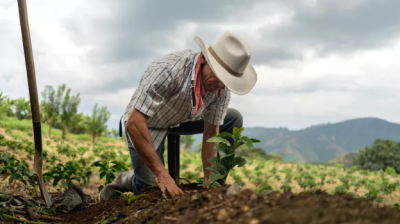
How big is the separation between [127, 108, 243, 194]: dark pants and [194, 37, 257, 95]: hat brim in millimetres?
1000

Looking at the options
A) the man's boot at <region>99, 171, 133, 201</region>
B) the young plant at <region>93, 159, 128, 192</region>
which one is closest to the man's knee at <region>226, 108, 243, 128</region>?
the man's boot at <region>99, 171, 133, 201</region>

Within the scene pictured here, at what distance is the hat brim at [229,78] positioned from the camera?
9.12 feet

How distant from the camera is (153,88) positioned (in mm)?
2973

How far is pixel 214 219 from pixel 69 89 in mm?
12893

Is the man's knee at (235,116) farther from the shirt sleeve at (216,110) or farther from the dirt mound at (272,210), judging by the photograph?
the dirt mound at (272,210)

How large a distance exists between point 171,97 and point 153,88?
31 centimetres

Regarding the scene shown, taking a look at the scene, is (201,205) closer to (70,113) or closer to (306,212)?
(306,212)

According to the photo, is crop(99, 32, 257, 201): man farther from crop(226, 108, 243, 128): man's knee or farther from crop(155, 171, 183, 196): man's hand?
crop(226, 108, 243, 128): man's knee

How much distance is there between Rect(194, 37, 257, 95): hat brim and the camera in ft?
9.12

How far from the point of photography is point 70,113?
13656mm

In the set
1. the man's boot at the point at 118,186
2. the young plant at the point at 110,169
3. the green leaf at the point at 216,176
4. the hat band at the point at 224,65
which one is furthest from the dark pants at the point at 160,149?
the green leaf at the point at 216,176

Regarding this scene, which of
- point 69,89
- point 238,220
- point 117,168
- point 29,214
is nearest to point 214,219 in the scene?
point 238,220

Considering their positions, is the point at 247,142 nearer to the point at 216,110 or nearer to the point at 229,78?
the point at 229,78

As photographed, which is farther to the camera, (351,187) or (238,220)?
(351,187)
